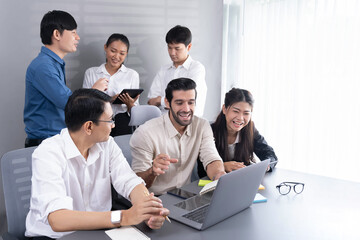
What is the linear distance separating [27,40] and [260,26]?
2.81 m

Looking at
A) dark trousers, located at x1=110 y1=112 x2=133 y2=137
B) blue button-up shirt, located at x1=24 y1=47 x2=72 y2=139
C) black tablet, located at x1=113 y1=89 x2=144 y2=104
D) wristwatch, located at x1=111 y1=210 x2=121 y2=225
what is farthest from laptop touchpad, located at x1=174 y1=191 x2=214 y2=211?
dark trousers, located at x1=110 y1=112 x2=133 y2=137

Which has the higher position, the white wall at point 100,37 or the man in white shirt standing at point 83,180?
the white wall at point 100,37

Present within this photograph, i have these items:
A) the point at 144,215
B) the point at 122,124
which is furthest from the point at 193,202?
the point at 122,124

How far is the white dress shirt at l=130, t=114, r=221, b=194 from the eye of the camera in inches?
81.0

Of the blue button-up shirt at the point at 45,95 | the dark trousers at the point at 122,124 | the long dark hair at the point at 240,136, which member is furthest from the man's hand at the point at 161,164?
the dark trousers at the point at 122,124

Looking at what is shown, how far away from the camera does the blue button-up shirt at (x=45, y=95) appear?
2428mm

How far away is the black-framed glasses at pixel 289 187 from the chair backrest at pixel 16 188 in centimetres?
128

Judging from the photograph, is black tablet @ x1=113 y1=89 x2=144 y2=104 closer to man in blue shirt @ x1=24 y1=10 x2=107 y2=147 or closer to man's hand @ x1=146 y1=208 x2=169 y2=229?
man in blue shirt @ x1=24 y1=10 x2=107 y2=147

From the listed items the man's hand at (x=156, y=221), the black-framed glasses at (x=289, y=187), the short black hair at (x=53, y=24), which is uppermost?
the short black hair at (x=53, y=24)

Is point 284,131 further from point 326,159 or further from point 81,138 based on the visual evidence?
point 81,138

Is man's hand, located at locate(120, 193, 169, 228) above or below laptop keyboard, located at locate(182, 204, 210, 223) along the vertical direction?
above

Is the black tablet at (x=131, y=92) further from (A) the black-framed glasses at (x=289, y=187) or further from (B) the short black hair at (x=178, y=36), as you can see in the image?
(A) the black-framed glasses at (x=289, y=187)

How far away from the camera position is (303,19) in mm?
3945

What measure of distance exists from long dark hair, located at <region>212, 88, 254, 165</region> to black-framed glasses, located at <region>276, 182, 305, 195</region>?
545mm
